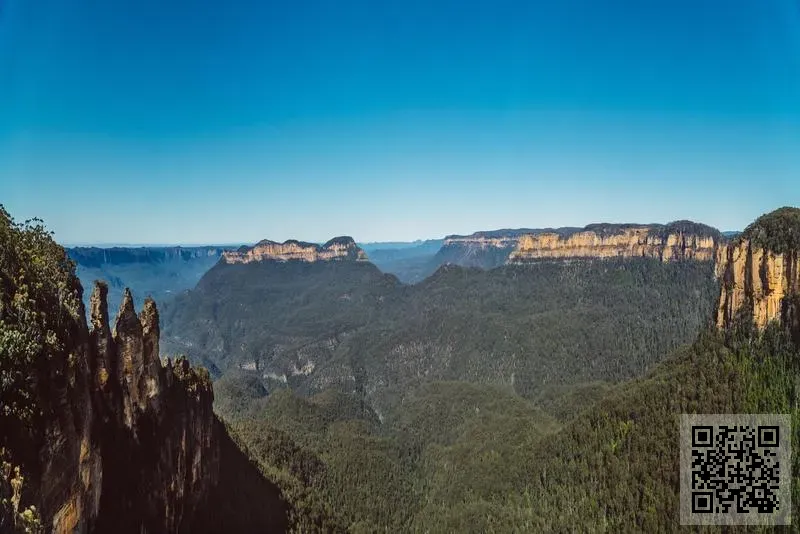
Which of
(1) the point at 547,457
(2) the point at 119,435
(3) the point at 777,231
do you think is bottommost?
(1) the point at 547,457

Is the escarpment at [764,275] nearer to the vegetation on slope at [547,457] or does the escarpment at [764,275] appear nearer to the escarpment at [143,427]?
the vegetation on slope at [547,457]

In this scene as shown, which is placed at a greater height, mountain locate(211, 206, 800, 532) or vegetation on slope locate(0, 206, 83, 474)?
vegetation on slope locate(0, 206, 83, 474)

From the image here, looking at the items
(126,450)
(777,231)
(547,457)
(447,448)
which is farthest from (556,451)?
(126,450)

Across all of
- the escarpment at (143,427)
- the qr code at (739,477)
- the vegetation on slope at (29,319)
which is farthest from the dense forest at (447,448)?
the escarpment at (143,427)

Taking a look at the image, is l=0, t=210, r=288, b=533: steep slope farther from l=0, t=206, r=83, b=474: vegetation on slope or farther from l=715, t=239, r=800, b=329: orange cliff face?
l=715, t=239, r=800, b=329: orange cliff face

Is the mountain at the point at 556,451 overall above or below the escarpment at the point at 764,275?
below

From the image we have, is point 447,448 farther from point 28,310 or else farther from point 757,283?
point 28,310

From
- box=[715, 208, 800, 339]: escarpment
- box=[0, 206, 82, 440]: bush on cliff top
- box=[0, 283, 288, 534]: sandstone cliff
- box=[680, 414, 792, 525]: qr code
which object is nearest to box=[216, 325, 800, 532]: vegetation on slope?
box=[680, 414, 792, 525]: qr code
